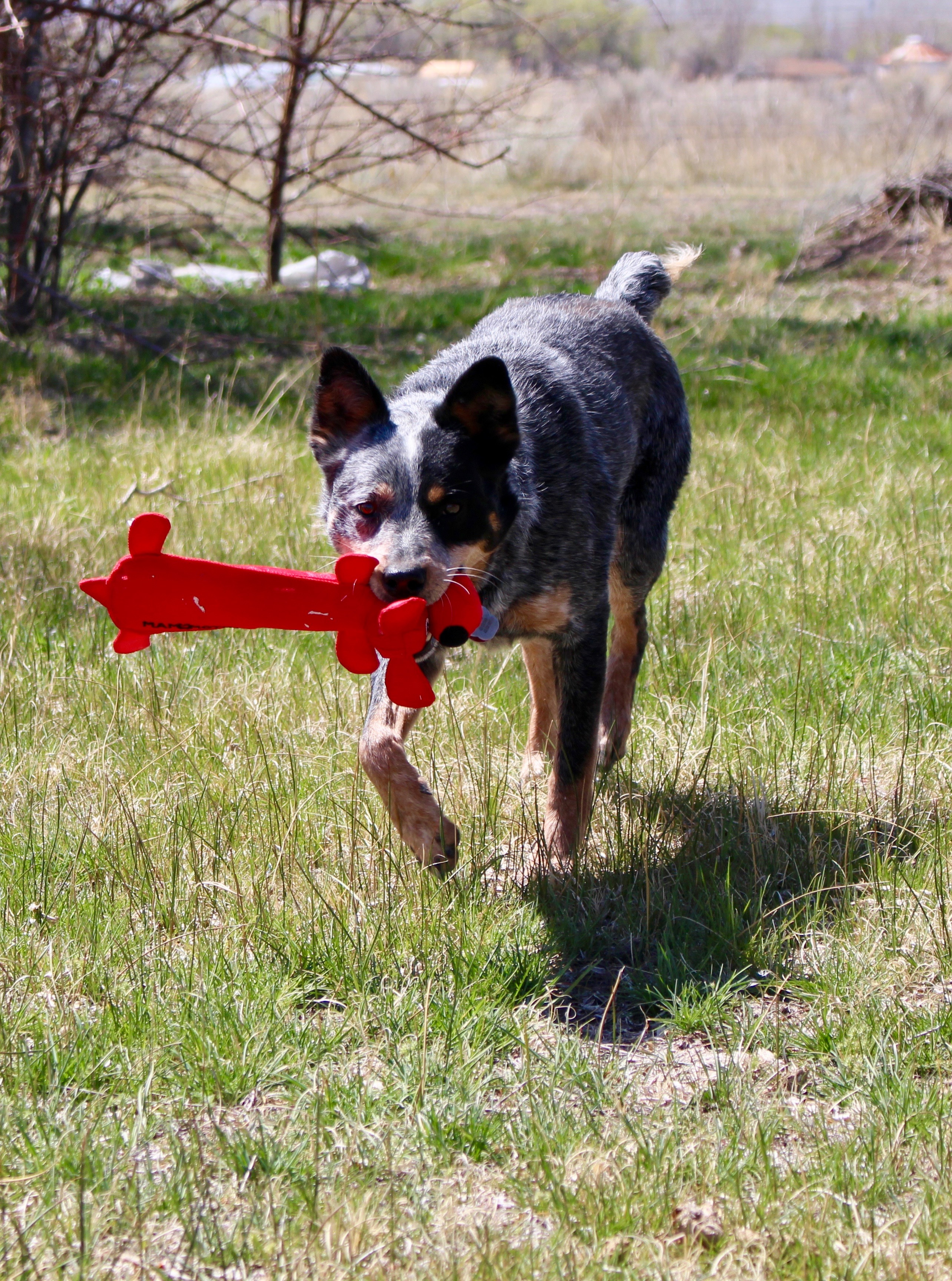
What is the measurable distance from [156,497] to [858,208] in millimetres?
8908

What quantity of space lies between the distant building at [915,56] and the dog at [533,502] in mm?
39185

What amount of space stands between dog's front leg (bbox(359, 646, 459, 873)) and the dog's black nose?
0.29 metres

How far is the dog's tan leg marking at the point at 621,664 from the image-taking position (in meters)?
4.12

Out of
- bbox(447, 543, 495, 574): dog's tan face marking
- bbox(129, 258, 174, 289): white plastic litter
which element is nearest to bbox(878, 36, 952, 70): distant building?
bbox(129, 258, 174, 289): white plastic litter

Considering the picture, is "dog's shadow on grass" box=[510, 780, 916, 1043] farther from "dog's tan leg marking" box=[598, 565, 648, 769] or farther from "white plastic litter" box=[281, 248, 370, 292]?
"white plastic litter" box=[281, 248, 370, 292]

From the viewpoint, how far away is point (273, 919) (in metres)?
2.92

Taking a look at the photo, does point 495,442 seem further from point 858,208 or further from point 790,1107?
point 858,208

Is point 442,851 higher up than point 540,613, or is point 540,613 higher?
point 540,613

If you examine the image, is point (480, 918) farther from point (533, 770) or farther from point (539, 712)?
point (539, 712)

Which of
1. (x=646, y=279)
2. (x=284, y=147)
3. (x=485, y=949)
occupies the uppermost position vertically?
(x=284, y=147)

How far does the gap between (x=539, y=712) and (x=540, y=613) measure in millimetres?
617

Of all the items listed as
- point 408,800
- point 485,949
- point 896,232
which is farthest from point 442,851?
point 896,232

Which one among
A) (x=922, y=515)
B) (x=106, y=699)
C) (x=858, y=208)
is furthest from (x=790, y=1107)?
(x=858, y=208)

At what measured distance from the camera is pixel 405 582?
288 cm
